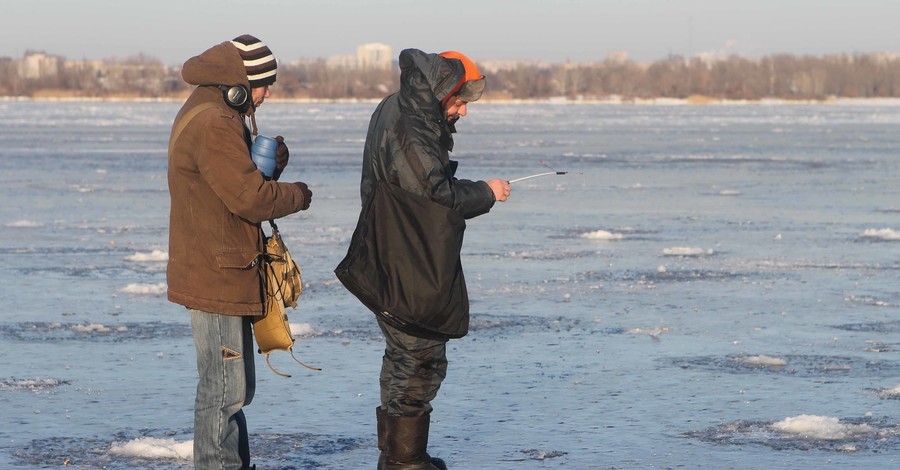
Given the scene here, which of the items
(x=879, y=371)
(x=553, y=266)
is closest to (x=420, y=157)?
(x=879, y=371)

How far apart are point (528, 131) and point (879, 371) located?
1571 inches

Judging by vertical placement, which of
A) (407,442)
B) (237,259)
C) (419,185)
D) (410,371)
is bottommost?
(407,442)

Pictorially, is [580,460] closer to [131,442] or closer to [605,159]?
[131,442]

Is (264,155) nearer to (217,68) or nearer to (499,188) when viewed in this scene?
(217,68)

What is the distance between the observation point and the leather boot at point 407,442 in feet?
16.8

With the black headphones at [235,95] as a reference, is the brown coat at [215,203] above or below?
below

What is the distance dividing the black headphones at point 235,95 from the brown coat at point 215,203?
2cm

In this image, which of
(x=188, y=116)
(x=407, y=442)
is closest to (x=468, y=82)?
(x=188, y=116)

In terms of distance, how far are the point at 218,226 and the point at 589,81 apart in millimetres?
163793

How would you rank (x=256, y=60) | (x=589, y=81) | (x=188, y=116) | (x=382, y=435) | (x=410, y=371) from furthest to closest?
(x=589, y=81)
(x=382, y=435)
(x=410, y=371)
(x=256, y=60)
(x=188, y=116)

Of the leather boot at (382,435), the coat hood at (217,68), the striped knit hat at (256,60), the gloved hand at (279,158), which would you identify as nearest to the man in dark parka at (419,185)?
the leather boot at (382,435)

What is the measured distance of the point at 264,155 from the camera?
4758mm

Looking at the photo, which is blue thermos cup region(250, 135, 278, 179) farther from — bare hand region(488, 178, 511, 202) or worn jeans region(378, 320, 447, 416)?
bare hand region(488, 178, 511, 202)

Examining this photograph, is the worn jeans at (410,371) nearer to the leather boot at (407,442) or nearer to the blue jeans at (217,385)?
the leather boot at (407,442)
